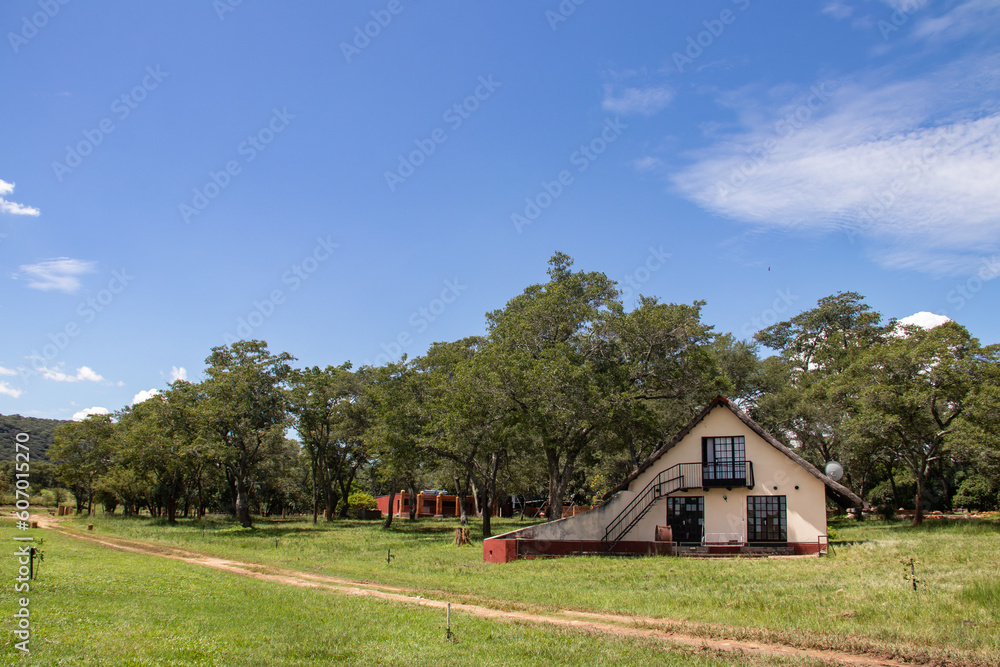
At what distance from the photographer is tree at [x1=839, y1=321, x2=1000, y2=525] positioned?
33875 millimetres

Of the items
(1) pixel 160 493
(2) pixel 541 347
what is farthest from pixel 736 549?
(1) pixel 160 493

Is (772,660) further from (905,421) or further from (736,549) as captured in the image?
(905,421)

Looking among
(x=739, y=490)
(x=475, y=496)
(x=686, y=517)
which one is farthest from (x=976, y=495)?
(x=475, y=496)

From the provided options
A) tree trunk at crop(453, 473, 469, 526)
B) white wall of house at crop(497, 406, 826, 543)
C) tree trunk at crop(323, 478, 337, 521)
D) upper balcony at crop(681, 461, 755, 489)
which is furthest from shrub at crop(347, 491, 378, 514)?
upper balcony at crop(681, 461, 755, 489)

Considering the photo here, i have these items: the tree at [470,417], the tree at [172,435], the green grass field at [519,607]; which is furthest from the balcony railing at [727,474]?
the tree at [172,435]

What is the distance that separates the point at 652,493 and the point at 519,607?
56.1 ft

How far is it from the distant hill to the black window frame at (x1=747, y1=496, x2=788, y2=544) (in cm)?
9819

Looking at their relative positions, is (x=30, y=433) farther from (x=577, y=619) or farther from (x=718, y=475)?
(x=577, y=619)

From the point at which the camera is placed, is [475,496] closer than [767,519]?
No

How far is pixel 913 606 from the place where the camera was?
12711 millimetres

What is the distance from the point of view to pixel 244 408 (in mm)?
44625

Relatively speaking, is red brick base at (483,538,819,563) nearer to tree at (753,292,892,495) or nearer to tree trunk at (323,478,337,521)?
tree at (753,292,892,495)

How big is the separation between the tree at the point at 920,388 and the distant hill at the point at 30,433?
332 feet

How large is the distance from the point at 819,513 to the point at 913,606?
16.6 m
